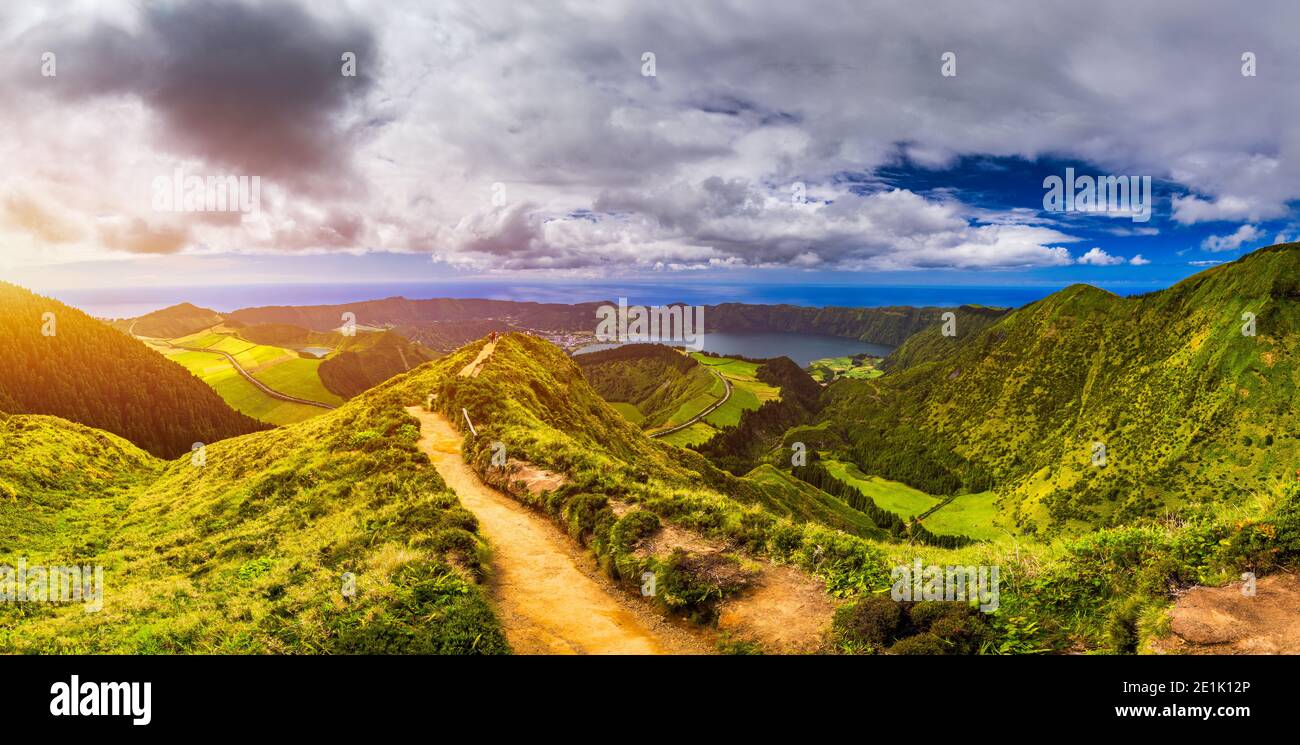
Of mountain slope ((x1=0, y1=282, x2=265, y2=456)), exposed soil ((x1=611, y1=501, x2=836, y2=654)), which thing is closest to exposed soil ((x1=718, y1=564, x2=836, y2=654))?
exposed soil ((x1=611, y1=501, x2=836, y2=654))

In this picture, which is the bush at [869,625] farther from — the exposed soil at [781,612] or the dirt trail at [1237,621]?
the dirt trail at [1237,621]


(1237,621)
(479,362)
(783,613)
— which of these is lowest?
(783,613)

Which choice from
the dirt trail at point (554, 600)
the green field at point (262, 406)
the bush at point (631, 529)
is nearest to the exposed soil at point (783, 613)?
the dirt trail at point (554, 600)

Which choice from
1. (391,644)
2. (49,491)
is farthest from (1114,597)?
(49,491)

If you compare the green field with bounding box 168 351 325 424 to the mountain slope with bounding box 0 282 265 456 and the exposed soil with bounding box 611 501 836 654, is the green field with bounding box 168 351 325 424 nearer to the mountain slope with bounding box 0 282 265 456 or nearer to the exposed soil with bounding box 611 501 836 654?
the mountain slope with bounding box 0 282 265 456

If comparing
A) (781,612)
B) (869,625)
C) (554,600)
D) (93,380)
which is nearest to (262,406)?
(93,380)

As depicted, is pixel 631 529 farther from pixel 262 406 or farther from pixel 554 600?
pixel 262 406
